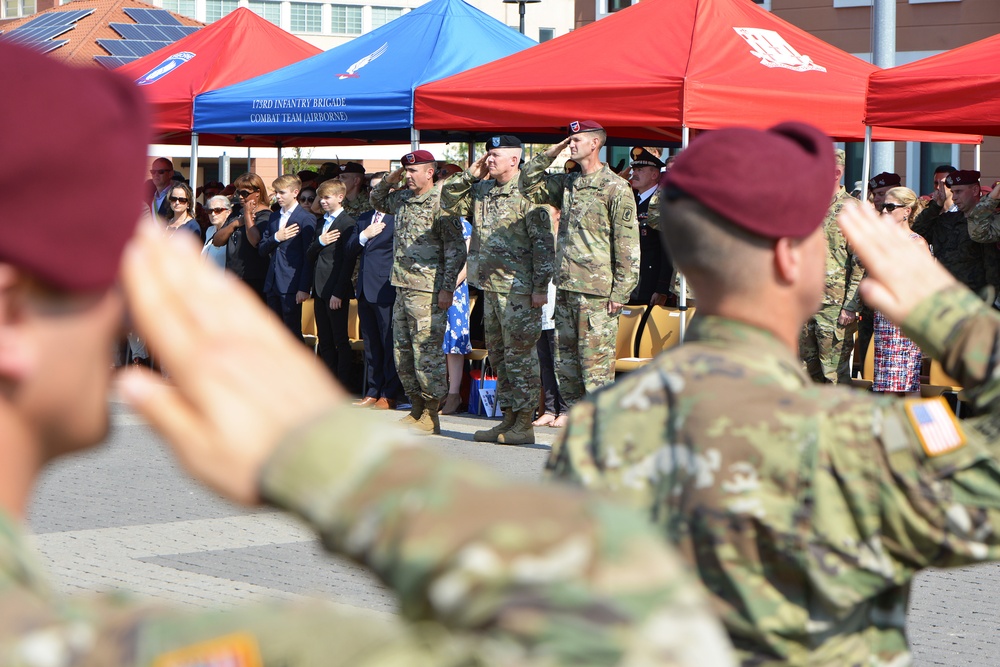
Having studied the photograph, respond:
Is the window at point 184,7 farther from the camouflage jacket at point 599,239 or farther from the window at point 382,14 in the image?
the camouflage jacket at point 599,239

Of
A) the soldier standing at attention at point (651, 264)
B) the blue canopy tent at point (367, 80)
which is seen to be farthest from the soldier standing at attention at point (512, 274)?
the soldier standing at attention at point (651, 264)

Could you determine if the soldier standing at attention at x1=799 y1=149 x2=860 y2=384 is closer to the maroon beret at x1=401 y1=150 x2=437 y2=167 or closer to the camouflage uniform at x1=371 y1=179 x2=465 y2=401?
the camouflage uniform at x1=371 y1=179 x2=465 y2=401

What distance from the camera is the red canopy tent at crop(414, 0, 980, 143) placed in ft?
31.2

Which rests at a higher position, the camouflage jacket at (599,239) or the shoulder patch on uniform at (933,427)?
the shoulder patch on uniform at (933,427)

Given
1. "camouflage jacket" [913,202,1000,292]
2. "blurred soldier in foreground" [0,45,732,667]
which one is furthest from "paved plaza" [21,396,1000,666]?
"camouflage jacket" [913,202,1000,292]

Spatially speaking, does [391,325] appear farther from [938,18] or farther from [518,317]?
[938,18]

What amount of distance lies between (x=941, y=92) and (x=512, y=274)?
3.16 m

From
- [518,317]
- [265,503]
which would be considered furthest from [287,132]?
[265,503]

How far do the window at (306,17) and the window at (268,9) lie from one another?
21.4 inches

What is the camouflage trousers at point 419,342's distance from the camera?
1014 cm

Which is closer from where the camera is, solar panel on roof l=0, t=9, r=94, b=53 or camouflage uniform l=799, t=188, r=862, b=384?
camouflage uniform l=799, t=188, r=862, b=384

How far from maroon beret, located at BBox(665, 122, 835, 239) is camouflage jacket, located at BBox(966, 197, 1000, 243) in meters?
8.59

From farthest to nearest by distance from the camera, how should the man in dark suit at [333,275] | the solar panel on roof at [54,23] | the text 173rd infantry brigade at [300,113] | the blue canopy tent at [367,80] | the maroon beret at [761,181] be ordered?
the solar panel on roof at [54,23] → the man in dark suit at [333,275] → the text 173rd infantry brigade at [300,113] → the blue canopy tent at [367,80] → the maroon beret at [761,181]

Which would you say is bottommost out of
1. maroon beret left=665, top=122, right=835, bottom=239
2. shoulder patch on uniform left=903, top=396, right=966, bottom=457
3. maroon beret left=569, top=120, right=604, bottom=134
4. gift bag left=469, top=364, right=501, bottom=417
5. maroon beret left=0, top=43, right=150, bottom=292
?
gift bag left=469, top=364, right=501, bottom=417
